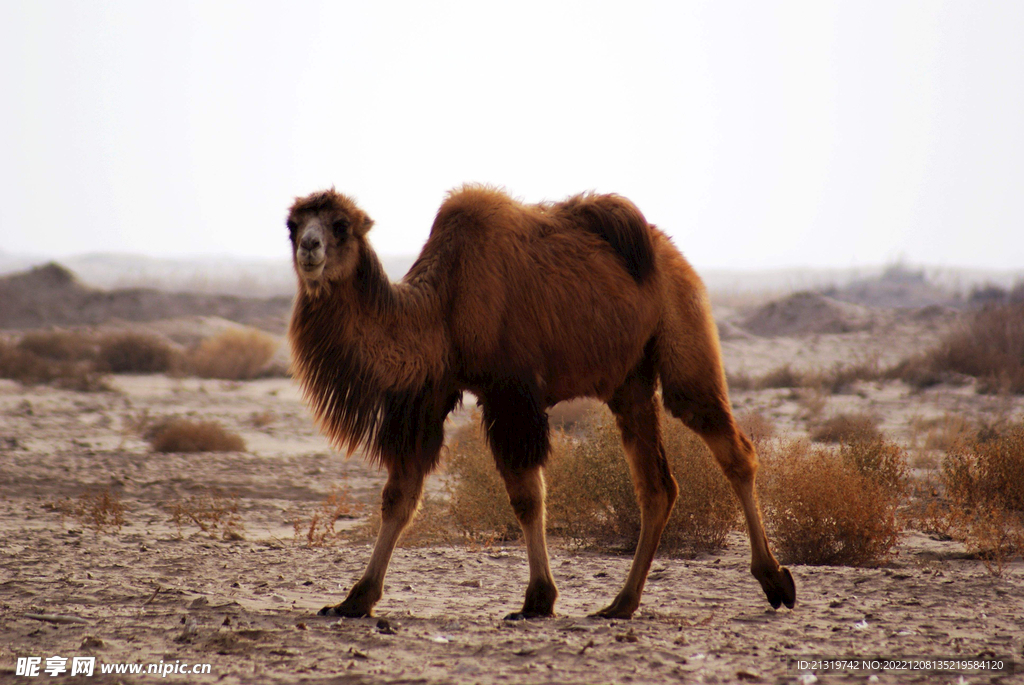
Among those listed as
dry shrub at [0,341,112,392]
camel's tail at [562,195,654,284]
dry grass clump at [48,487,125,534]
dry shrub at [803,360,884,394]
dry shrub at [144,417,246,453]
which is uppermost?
camel's tail at [562,195,654,284]

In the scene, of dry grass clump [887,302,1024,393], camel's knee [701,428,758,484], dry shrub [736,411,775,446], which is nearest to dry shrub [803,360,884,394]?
dry grass clump [887,302,1024,393]

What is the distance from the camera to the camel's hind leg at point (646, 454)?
225 inches

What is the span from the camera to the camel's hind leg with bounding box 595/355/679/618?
572cm

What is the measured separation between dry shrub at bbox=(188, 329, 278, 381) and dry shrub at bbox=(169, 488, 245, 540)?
1341 centimetres

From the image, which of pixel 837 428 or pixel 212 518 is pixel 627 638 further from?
pixel 837 428

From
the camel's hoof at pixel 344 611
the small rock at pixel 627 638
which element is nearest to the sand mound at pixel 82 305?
the camel's hoof at pixel 344 611

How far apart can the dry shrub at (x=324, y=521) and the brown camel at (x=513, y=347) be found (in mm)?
2899

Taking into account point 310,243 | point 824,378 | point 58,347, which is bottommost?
point 58,347

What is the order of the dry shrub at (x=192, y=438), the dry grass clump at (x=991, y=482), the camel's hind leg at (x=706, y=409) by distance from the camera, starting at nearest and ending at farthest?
the camel's hind leg at (x=706, y=409), the dry grass clump at (x=991, y=482), the dry shrub at (x=192, y=438)

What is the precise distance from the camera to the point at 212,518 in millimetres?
8500

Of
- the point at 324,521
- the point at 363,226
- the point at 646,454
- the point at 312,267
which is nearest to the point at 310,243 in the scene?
the point at 312,267

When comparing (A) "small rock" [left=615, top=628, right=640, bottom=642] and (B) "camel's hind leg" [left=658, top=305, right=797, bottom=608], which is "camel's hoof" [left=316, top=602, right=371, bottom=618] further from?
(B) "camel's hind leg" [left=658, top=305, right=797, bottom=608]

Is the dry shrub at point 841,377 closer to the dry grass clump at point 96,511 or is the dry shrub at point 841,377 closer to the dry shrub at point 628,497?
the dry shrub at point 628,497

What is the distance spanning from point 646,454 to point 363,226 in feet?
7.39
